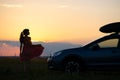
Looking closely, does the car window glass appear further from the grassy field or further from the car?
the grassy field

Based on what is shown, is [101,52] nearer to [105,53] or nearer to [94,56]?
[105,53]

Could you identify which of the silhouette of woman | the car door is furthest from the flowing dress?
the car door

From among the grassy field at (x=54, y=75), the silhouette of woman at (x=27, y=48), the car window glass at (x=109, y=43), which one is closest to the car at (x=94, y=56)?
the car window glass at (x=109, y=43)

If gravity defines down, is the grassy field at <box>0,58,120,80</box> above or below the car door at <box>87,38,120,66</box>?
below

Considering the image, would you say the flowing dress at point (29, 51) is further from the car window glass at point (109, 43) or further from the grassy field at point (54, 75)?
the car window glass at point (109, 43)

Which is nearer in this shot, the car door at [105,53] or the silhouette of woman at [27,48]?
the car door at [105,53]

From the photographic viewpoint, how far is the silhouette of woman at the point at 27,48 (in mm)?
18656

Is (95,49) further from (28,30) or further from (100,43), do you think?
(28,30)

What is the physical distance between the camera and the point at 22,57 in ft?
62.1

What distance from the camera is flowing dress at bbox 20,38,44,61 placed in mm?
18984

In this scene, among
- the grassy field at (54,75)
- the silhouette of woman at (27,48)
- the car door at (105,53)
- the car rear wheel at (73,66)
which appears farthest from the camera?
the silhouette of woman at (27,48)

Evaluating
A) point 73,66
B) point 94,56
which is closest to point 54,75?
point 73,66

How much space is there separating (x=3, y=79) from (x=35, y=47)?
4.92 m

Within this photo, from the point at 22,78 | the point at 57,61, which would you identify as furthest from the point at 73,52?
the point at 22,78
